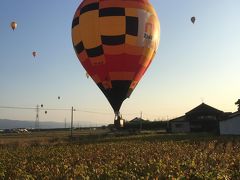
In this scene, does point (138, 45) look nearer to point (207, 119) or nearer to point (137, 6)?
point (137, 6)

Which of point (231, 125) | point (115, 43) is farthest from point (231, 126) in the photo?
point (115, 43)

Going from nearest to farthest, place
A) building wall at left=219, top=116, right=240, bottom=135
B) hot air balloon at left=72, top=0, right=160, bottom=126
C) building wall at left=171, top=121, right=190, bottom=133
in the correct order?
hot air balloon at left=72, top=0, right=160, bottom=126 → building wall at left=219, top=116, right=240, bottom=135 → building wall at left=171, top=121, right=190, bottom=133

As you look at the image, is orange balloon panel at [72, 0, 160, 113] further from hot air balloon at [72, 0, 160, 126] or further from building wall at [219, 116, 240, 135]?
building wall at [219, 116, 240, 135]

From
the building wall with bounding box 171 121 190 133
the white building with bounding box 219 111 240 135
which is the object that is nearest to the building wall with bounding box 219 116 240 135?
the white building with bounding box 219 111 240 135

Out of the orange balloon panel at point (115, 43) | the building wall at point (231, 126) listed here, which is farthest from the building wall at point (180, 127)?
the orange balloon panel at point (115, 43)

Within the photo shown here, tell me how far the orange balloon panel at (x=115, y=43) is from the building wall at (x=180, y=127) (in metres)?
49.6

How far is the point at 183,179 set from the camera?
13.4 m

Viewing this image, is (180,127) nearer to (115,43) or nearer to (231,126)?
(231,126)

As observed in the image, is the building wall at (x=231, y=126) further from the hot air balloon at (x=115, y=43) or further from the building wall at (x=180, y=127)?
the hot air balloon at (x=115, y=43)

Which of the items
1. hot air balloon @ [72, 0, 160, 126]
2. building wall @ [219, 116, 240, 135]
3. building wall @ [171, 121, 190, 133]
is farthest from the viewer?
building wall @ [171, 121, 190, 133]

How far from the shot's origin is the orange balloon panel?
75.4 ft

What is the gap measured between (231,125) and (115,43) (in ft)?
118

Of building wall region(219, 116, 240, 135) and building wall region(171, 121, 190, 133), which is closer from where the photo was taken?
building wall region(219, 116, 240, 135)

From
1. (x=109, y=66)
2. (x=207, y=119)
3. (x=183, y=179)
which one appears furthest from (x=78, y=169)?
(x=207, y=119)
